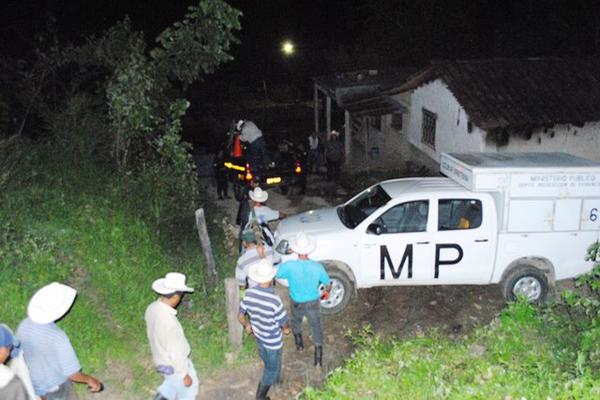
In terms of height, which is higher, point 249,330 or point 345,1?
point 345,1

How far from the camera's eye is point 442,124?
16266 mm

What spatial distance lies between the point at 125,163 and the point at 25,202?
3307mm

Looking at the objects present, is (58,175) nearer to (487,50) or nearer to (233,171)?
(233,171)

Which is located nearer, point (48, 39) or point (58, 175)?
point (58, 175)

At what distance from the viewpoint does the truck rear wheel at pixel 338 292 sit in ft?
29.1

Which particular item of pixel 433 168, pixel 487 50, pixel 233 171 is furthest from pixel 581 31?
pixel 233 171

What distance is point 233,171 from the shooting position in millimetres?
15477

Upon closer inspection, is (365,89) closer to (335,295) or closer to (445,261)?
(445,261)

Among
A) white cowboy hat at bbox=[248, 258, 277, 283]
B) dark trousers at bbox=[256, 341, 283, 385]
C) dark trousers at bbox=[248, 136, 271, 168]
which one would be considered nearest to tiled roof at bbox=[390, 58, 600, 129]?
dark trousers at bbox=[248, 136, 271, 168]

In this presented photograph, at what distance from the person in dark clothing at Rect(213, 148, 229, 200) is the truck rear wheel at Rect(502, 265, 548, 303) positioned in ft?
28.5

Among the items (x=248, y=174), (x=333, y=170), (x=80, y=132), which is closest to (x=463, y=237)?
(x=248, y=174)

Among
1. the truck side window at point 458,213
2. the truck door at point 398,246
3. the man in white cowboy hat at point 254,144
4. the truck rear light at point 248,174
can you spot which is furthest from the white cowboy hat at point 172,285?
the man in white cowboy hat at point 254,144

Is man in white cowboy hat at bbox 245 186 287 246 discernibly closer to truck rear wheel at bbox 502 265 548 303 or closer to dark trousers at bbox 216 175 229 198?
truck rear wheel at bbox 502 265 548 303

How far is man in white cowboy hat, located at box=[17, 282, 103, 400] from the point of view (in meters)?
5.20
